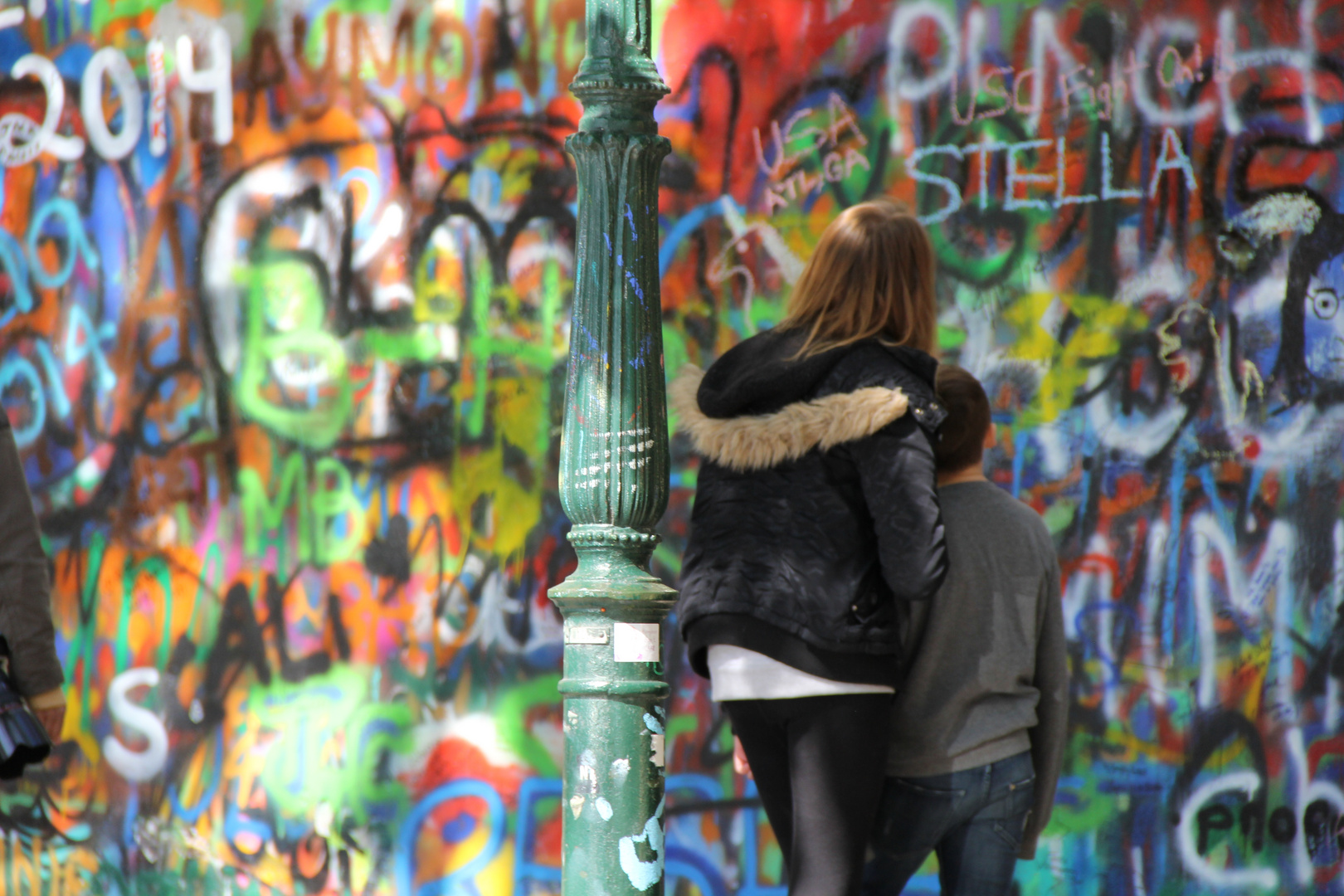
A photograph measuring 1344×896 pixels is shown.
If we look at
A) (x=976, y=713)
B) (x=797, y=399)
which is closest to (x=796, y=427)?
(x=797, y=399)

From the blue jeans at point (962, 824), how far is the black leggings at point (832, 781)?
0.43 feet

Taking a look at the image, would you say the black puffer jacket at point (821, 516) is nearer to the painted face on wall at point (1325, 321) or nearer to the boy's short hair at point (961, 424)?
the boy's short hair at point (961, 424)

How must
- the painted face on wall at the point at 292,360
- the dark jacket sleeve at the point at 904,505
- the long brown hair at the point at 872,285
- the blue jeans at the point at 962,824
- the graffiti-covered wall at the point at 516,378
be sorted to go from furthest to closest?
the painted face on wall at the point at 292,360, the graffiti-covered wall at the point at 516,378, the long brown hair at the point at 872,285, the blue jeans at the point at 962,824, the dark jacket sleeve at the point at 904,505

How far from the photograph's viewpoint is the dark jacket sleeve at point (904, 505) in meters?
2.73

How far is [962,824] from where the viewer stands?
292cm

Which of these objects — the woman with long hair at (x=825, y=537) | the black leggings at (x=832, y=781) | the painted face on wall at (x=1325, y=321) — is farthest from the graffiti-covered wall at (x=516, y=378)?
the black leggings at (x=832, y=781)

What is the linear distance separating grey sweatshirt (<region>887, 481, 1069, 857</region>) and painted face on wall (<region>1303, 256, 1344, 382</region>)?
98.0 inches

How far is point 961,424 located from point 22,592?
6.70ft

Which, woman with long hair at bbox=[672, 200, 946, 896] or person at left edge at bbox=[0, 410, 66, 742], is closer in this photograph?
woman with long hair at bbox=[672, 200, 946, 896]

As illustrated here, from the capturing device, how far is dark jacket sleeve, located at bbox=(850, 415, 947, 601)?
2.73 m

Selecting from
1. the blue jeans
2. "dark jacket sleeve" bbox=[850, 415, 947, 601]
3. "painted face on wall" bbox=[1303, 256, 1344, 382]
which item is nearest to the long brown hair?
"dark jacket sleeve" bbox=[850, 415, 947, 601]

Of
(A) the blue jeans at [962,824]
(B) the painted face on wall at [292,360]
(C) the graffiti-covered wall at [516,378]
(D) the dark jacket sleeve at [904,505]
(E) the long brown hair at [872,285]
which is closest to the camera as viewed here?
(D) the dark jacket sleeve at [904,505]

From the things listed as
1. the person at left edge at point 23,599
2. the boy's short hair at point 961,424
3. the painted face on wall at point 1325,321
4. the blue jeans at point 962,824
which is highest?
the painted face on wall at point 1325,321

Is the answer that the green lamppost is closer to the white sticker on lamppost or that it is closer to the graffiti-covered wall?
the white sticker on lamppost
